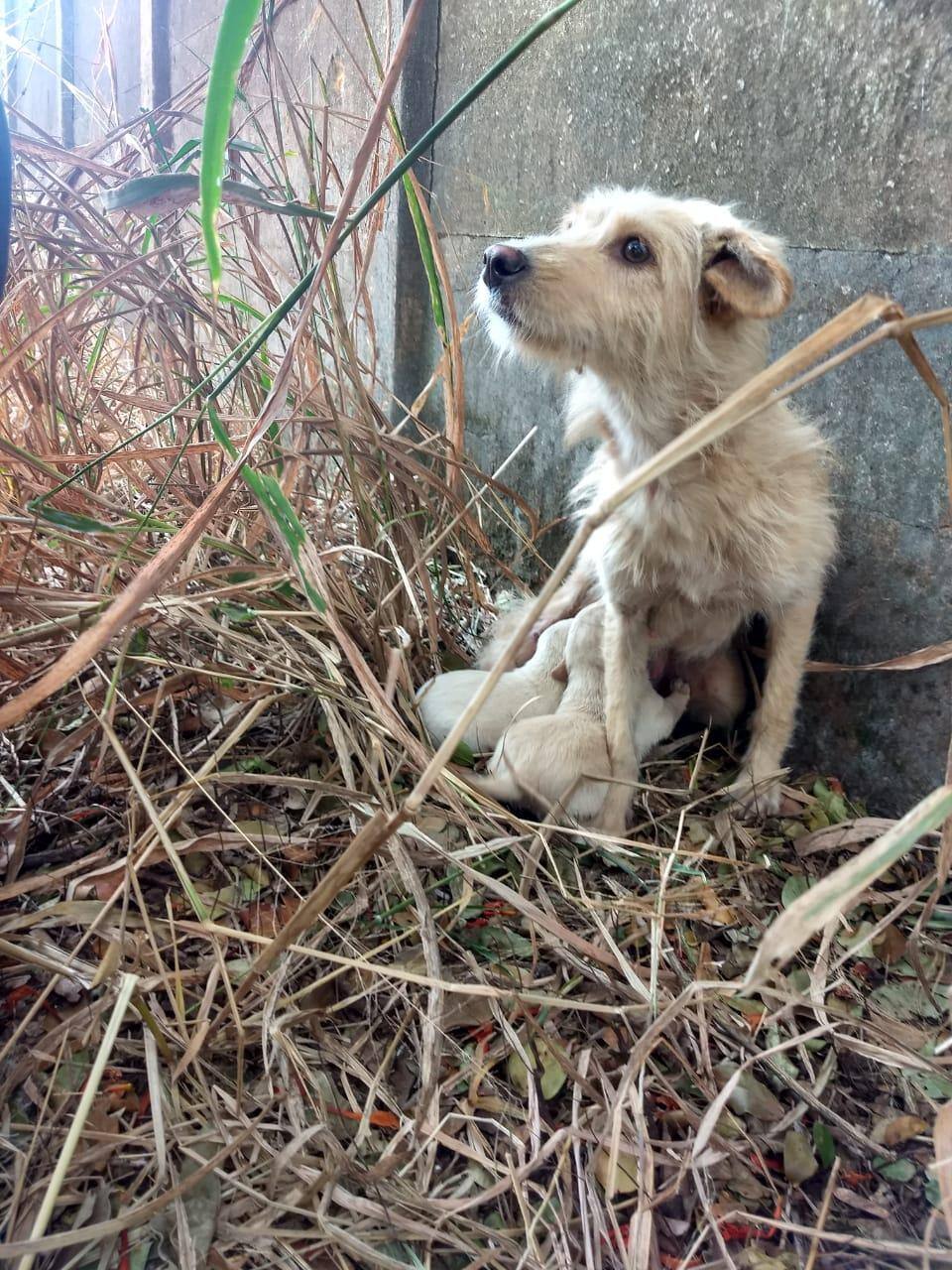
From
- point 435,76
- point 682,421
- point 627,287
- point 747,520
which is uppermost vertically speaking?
point 435,76

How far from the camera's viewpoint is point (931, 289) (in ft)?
5.65

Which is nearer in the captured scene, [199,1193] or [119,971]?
[199,1193]

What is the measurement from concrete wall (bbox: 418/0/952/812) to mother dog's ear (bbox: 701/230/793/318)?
23 cm

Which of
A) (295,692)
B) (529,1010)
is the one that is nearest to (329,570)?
(295,692)

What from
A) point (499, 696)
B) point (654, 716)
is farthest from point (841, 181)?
point (499, 696)

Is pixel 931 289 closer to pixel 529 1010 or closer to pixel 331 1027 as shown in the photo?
pixel 529 1010

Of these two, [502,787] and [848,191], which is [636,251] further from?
[502,787]

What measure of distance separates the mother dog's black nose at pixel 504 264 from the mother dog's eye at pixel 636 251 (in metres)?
0.24

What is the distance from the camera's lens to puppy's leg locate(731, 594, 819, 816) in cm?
205

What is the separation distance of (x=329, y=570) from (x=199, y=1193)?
1.29 metres

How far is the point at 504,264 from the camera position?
184 cm

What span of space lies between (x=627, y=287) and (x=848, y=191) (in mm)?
514

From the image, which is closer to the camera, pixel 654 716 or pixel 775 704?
pixel 775 704

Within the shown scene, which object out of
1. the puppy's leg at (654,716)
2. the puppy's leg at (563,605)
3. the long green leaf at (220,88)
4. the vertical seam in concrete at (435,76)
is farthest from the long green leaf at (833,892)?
the vertical seam in concrete at (435,76)
